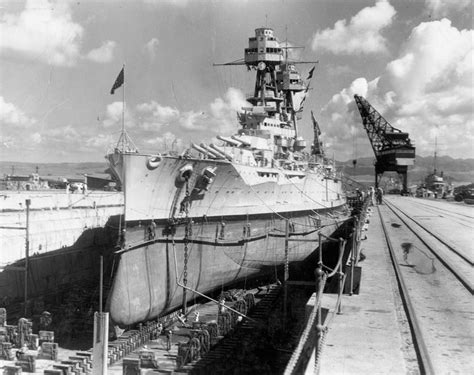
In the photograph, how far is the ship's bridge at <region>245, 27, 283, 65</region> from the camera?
880 inches

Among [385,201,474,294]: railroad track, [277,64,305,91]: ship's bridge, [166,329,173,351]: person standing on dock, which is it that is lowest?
[166,329,173,351]: person standing on dock

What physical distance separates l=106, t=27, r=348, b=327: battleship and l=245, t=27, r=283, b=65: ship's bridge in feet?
16.0

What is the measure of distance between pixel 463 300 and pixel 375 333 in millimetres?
2526

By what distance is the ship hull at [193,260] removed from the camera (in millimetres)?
11648

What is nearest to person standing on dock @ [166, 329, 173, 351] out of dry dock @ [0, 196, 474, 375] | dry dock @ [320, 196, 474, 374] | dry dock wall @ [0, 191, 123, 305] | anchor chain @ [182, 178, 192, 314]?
dry dock @ [0, 196, 474, 375]

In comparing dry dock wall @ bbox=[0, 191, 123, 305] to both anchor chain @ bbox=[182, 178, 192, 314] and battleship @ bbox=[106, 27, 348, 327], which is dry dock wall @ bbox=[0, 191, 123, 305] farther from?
anchor chain @ bbox=[182, 178, 192, 314]

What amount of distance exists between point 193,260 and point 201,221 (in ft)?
4.16

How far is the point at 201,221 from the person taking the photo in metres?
14.0

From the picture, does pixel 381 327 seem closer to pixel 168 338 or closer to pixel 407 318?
pixel 407 318

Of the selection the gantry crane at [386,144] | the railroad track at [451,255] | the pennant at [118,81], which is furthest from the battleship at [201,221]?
the gantry crane at [386,144]

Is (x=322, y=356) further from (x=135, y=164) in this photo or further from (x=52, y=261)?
(x=52, y=261)

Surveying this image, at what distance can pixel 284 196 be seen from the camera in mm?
17703

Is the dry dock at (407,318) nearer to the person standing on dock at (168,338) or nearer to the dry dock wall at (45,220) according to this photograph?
the person standing on dock at (168,338)

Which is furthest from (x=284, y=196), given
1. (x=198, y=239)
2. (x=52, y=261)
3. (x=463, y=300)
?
(x=463, y=300)
